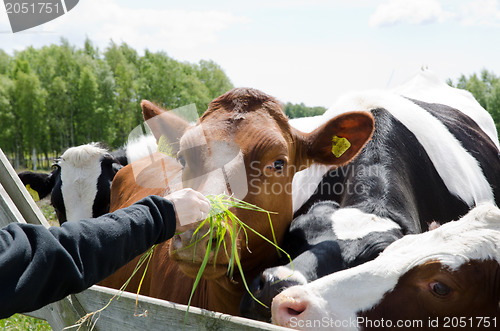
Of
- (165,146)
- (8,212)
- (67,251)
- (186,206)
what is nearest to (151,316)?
(186,206)

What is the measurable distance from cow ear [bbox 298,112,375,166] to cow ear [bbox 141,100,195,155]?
934 millimetres

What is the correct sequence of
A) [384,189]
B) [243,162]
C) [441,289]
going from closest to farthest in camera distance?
[441,289], [243,162], [384,189]

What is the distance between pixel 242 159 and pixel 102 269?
1353 millimetres

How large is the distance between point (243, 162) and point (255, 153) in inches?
4.0

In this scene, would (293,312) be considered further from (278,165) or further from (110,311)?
(278,165)

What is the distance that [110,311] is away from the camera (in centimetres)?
212

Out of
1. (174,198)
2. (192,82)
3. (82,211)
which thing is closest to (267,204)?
(174,198)

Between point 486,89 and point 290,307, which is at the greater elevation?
point 290,307

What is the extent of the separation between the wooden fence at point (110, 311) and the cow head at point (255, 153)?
16.9 inches

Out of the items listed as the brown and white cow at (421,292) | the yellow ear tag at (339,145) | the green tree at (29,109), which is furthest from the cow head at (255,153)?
the green tree at (29,109)

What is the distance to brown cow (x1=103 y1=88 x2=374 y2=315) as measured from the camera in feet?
8.91

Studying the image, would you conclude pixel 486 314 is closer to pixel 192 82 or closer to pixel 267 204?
pixel 267 204

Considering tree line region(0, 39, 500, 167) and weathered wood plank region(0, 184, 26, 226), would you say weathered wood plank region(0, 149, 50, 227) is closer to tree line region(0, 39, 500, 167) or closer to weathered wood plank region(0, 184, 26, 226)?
weathered wood plank region(0, 184, 26, 226)

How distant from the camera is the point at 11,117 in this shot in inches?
2002
